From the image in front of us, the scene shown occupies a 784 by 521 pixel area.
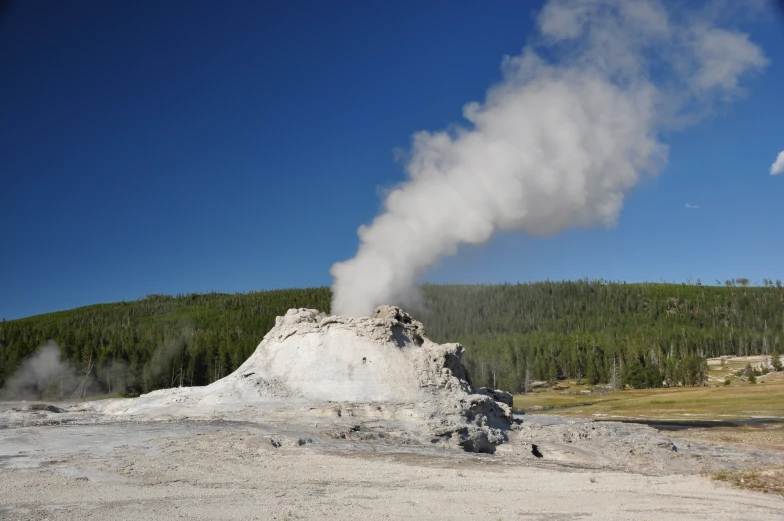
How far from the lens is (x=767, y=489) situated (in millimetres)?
14766

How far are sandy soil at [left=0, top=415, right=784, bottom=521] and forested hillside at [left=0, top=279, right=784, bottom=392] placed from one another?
5809cm

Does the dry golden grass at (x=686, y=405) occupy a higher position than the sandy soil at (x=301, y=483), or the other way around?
the sandy soil at (x=301, y=483)

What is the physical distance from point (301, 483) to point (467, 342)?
122384mm

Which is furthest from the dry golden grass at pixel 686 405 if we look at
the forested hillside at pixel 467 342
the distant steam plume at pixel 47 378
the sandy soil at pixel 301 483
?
the distant steam plume at pixel 47 378

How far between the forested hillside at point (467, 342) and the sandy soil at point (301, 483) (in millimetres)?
58089

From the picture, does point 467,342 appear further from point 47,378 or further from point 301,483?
point 301,483

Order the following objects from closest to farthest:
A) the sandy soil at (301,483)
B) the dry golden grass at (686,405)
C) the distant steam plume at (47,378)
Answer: the sandy soil at (301,483) → the dry golden grass at (686,405) → the distant steam plume at (47,378)

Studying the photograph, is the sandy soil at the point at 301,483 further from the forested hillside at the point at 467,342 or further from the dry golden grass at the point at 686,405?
the forested hillside at the point at 467,342

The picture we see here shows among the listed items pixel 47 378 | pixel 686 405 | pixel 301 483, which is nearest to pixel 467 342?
pixel 686 405

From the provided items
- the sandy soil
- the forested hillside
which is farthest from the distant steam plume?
the sandy soil

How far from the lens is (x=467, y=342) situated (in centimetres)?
13600

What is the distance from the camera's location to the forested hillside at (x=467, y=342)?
80.2 meters

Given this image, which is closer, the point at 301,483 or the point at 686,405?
the point at 301,483

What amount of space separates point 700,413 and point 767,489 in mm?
51655
